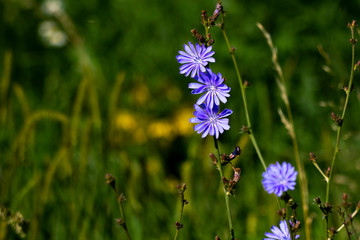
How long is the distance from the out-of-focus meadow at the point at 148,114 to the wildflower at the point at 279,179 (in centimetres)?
145

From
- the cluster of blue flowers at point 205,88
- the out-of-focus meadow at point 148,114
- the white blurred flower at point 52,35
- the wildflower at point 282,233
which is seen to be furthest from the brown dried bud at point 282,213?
the white blurred flower at point 52,35

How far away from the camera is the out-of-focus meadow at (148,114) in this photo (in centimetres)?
304

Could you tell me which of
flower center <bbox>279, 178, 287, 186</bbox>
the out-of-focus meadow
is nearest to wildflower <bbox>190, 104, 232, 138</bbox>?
flower center <bbox>279, 178, 287, 186</bbox>

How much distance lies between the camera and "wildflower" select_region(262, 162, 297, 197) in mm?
1386

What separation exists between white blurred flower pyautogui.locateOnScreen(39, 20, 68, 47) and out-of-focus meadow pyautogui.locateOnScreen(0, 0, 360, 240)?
0.05ft

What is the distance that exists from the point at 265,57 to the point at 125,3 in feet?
6.02

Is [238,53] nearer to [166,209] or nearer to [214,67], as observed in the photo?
[214,67]

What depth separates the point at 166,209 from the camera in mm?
3467

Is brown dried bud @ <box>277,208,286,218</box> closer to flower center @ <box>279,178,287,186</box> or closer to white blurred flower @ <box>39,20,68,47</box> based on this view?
flower center @ <box>279,178,287,186</box>

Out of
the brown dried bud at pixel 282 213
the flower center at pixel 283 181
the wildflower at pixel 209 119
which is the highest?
the wildflower at pixel 209 119

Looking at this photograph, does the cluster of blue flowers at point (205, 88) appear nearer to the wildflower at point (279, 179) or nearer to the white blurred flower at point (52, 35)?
the wildflower at point (279, 179)

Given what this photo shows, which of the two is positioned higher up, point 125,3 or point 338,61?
point 125,3

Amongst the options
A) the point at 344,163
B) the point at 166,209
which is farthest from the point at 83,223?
the point at 344,163

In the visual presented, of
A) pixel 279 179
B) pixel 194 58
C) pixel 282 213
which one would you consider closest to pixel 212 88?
pixel 194 58
